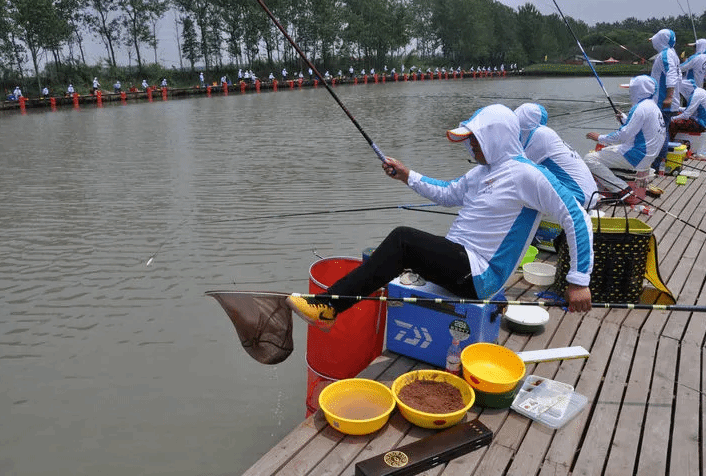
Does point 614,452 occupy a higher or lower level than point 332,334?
lower

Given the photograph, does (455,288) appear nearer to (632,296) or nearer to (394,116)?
(632,296)

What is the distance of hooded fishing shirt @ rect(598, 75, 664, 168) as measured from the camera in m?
6.58

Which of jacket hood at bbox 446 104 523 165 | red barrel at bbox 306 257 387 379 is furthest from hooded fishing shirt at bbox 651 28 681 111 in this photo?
red barrel at bbox 306 257 387 379

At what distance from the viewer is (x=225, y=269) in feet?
21.1

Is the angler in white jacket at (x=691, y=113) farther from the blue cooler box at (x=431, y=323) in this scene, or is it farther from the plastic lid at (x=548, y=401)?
the plastic lid at (x=548, y=401)

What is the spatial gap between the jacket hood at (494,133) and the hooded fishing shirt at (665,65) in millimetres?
6418

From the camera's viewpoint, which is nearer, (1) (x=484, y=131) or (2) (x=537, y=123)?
(1) (x=484, y=131)

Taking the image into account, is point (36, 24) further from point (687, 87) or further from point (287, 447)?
point (287, 447)

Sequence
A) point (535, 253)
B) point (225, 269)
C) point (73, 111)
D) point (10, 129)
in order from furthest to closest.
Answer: point (73, 111) < point (10, 129) < point (225, 269) < point (535, 253)

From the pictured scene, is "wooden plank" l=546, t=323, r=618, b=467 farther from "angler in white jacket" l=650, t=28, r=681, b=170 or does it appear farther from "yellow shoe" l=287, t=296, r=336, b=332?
"angler in white jacket" l=650, t=28, r=681, b=170

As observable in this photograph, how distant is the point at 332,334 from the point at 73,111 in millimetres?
26655

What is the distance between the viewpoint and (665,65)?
27.0 ft

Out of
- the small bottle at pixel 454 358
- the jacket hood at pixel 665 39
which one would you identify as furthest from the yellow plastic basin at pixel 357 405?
the jacket hood at pixel 665 39

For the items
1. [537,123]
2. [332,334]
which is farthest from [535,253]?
[332,334]
